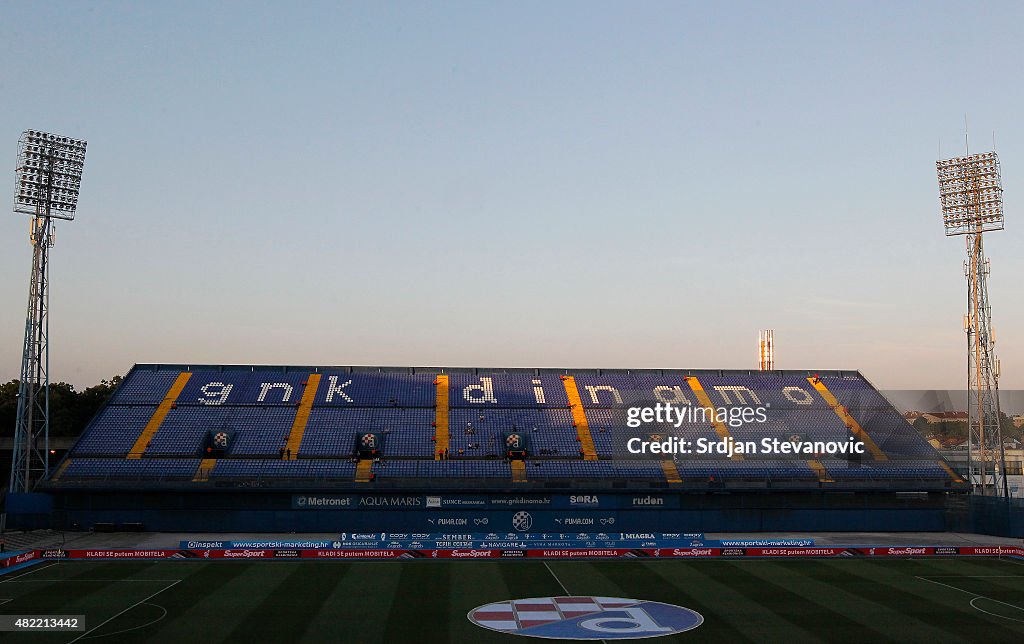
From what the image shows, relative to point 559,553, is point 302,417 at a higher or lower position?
higher

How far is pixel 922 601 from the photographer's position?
119 feet

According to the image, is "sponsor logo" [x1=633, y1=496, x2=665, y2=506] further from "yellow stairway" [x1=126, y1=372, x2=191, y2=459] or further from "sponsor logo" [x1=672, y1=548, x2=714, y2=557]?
"yellow stairway" [x1=126, y1=372, x2=191, y2=459]

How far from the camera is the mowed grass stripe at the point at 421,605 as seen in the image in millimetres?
30375

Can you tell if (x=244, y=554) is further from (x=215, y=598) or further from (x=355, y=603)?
(x=355, y=603)

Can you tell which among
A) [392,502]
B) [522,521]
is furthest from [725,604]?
[392,502]

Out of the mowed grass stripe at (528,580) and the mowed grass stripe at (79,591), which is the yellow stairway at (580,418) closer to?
the mowed grass stripe at (528,580)

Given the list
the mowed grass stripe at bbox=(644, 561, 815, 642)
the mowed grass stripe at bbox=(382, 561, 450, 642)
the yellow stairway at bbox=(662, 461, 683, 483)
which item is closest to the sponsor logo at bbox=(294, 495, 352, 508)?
the mowed grass stripe at bbox=(382, 561, 450, 642)

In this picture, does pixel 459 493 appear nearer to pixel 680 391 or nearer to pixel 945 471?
pixel 680 391

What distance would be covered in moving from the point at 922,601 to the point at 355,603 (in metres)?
23.0

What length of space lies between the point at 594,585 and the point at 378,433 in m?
28.5

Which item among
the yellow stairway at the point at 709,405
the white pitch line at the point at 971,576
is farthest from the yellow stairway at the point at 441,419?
the white pitch line at the point at 971,576

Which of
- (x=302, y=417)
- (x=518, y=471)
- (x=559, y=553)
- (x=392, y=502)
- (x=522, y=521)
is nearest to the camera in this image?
(x=559, y=553)

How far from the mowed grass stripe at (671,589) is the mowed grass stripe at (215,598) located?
14.7 m

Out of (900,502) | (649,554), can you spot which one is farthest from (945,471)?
(649,554)
